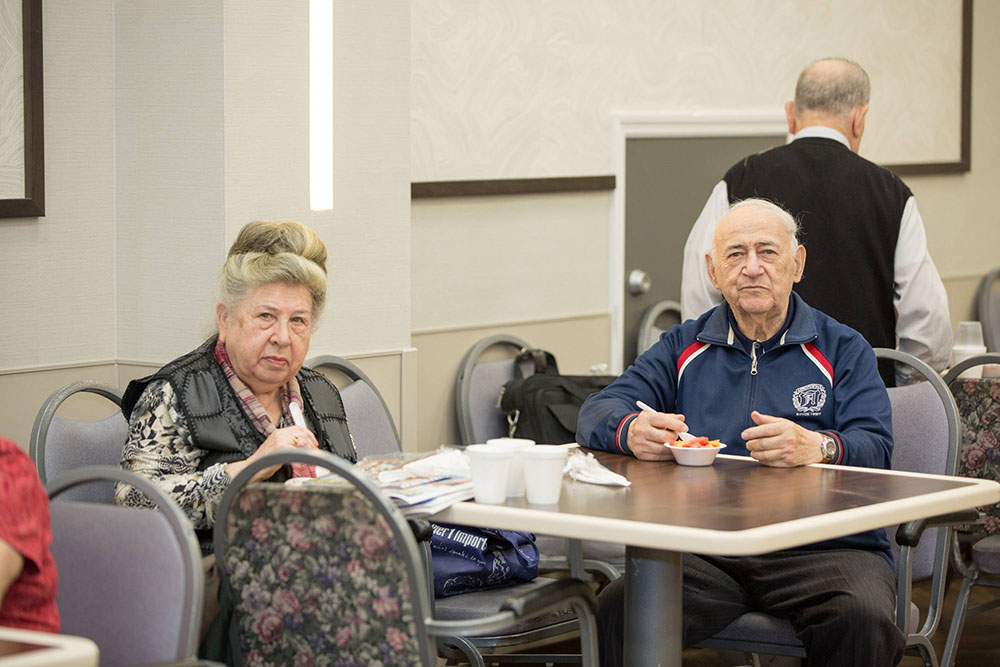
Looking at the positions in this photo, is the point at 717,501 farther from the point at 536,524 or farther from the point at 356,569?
the point at 356,569

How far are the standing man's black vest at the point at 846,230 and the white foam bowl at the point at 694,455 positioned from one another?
119 centimetres

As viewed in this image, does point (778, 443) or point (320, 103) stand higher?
point (320, 103)

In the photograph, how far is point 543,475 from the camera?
7.97ft

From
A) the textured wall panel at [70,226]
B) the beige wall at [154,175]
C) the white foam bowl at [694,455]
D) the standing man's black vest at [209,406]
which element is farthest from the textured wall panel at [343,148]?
the white foam bowl at [694,455]

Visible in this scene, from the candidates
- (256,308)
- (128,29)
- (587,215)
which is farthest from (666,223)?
(256,308)

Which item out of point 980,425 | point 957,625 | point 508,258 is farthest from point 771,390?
point 508,258

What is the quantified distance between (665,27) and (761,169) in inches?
56.8

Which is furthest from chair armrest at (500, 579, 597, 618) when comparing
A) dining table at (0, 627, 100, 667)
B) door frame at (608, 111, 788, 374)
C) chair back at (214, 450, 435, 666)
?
door frame at (608, 111, 788, 374)

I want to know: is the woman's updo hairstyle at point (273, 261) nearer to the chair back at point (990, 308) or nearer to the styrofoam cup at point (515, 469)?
the styrofoam cup at point (515, 469)

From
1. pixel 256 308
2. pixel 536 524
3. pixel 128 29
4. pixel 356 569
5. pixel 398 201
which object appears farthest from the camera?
pixel 398 201

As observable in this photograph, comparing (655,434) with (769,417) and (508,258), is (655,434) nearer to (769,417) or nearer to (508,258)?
(769,417)

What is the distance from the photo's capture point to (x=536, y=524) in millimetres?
2322

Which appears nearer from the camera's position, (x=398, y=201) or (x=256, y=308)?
(x=256, y=308)

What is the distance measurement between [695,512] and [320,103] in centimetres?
176
